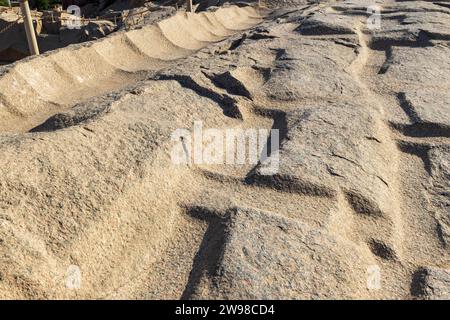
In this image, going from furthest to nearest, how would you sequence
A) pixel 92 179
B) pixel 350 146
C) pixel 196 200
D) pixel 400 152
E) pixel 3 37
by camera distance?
pixel 3 37 → pixel 400 152 → pixel 350 146 → pixel 196 200 → pixel 92 179

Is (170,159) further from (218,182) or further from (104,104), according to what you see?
(104,104)

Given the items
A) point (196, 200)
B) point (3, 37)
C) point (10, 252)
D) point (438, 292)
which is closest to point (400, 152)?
point (438, 292)

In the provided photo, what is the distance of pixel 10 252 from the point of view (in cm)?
124

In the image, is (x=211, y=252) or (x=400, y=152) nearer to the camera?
(x=211, y=252)

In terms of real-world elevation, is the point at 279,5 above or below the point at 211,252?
below

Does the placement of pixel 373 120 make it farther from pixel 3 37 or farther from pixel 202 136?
pixel 3 37

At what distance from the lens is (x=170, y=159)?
1824mm

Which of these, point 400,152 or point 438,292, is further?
point 400,152

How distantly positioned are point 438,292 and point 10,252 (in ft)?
4.27

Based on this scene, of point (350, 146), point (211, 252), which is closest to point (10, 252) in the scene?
point (211, 252)

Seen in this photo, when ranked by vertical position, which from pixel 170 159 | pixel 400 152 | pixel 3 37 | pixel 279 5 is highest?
pixel 170 159

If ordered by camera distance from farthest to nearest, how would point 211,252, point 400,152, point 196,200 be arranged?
1. point 400,152
2. point 196,200
3. point 211,252
